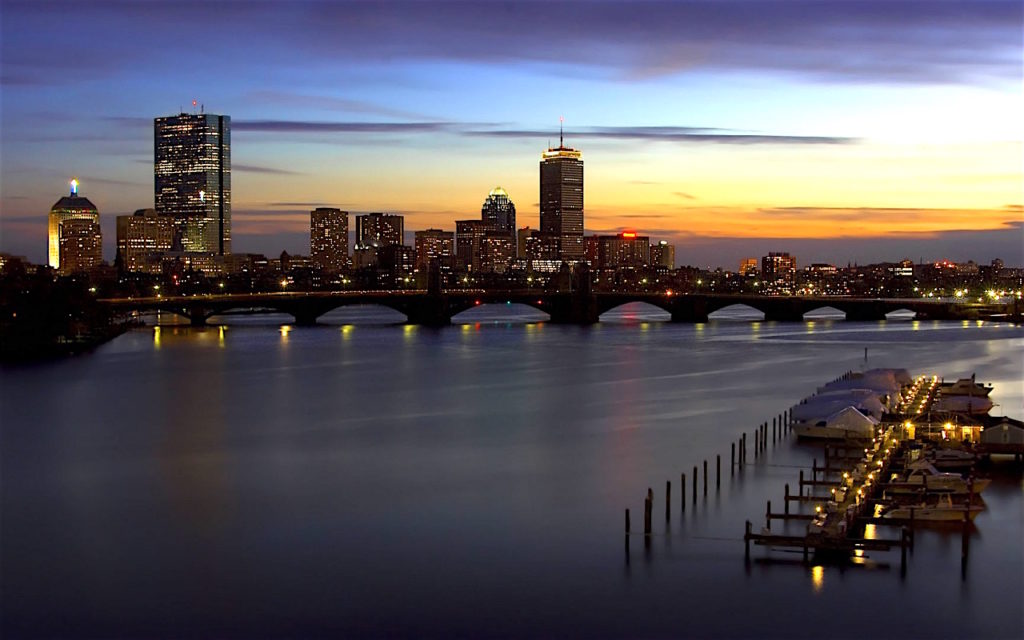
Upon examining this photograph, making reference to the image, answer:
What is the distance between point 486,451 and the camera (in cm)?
3569

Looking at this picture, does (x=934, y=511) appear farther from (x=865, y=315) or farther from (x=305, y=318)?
(x=865, y=315)

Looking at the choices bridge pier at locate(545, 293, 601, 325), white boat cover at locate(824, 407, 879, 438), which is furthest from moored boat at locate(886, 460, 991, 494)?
bridge pier at locate(545, 293, 601, 325)

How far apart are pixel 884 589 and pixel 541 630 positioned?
604 centimetres

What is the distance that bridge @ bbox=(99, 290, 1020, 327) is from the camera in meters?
A: 101

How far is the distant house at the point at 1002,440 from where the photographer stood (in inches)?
1190

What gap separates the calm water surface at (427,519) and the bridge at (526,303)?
44.9 m

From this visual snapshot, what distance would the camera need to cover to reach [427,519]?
85.6 feet

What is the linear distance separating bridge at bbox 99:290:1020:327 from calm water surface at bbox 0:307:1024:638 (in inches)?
1768

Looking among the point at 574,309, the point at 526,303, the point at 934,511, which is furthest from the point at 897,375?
the point at 526,303

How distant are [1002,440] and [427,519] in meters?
15.0

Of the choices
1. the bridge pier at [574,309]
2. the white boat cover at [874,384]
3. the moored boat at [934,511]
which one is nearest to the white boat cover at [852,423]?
the white boat cover at [874,384]

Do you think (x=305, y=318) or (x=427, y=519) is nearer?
(x=427, y=519)

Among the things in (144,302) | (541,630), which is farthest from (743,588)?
(144,302)

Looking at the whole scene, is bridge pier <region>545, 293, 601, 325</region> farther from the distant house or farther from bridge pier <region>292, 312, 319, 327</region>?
the distant house
